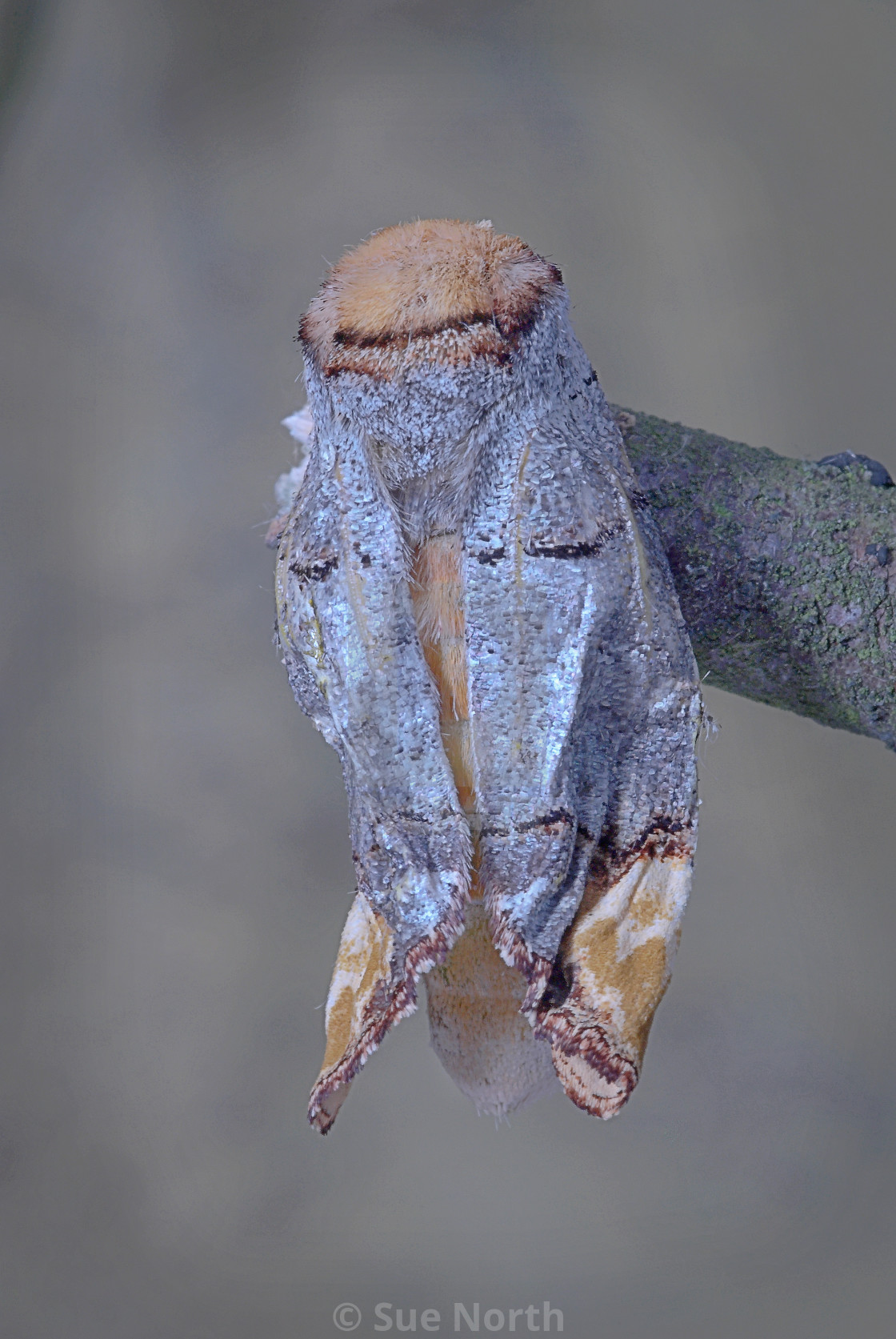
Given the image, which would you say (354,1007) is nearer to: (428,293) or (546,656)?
(546,656)

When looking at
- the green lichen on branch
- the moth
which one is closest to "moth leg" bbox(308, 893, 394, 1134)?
the moth

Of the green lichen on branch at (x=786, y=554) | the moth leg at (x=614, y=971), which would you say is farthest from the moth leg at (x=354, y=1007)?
the green lichen on branch at (x=786, y=554)

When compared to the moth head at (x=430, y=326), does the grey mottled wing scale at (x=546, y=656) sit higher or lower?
lower

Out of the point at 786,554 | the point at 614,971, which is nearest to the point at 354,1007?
the point at 614,971

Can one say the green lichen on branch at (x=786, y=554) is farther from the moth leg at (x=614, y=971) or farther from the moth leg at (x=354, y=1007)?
the moth leg at (x=354, y=1007)

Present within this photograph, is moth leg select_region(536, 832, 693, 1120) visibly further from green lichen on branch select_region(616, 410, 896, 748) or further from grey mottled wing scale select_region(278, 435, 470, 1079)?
green lichen on branch select_region(616, 410, 896, 748)

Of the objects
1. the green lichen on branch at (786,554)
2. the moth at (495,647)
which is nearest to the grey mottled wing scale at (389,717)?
the moth at (495,647)

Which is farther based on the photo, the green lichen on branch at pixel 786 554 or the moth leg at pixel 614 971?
the green lichen on branch at pixel 786 554

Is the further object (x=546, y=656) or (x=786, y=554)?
(x=786, y=554)

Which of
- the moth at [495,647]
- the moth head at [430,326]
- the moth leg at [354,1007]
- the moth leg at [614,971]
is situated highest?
the moth head at [430,326]
